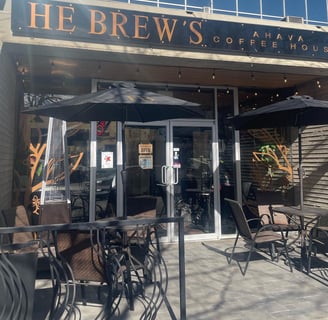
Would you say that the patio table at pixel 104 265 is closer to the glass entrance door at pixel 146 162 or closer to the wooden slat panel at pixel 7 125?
the wooden slat panel at pixel 7 125

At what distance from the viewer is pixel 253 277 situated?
12.3 ft

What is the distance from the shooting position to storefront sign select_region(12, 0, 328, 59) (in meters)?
3.81

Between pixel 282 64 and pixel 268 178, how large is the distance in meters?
2.37

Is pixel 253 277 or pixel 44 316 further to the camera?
pixel 253 277

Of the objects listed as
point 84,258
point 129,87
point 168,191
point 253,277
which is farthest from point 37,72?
point 253,277

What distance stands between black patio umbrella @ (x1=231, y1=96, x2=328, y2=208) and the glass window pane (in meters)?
2.01

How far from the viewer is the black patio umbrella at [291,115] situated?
3.82 meters

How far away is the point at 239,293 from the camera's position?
3295mm


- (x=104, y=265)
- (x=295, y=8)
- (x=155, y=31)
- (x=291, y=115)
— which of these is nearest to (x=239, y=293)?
(x=104, y=265)

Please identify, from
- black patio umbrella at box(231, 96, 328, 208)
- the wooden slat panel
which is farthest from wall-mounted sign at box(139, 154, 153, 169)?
the wooden slat panel

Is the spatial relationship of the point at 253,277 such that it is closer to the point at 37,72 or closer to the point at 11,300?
the point at 11,300

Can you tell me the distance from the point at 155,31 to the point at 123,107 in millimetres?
1541

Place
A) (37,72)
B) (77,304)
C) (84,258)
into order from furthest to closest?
(37,72) < (77,304) < (84,258)

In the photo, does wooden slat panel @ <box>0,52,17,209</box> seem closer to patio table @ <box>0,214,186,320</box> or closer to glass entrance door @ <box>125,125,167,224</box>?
patio table @ <box>0,214,186,320</box>
